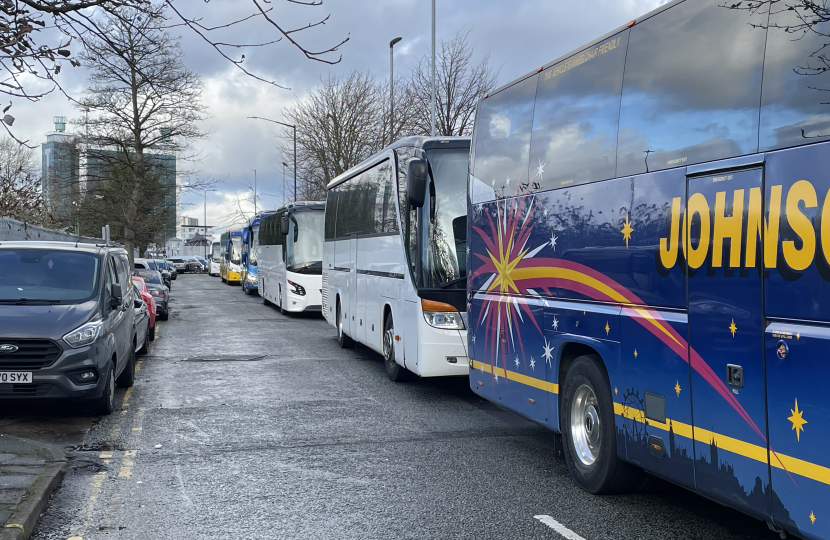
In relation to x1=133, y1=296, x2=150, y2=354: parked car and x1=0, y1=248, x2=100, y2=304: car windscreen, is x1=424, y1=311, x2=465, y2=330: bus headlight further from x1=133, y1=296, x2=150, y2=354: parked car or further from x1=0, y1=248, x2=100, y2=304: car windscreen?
x1=133, y1=296, x2=150, y2=354: parked car

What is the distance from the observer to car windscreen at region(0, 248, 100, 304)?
9634 millimetres

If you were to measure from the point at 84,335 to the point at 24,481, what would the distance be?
2.97 m

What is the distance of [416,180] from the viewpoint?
10258 millimetres

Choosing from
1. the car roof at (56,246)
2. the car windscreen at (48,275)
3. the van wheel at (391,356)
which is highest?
the car roof at (56,246)

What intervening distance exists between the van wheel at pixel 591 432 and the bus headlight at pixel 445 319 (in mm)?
3687

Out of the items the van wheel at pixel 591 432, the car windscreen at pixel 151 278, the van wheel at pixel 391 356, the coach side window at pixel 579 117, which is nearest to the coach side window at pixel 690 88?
the coach side window at pixel 579 117

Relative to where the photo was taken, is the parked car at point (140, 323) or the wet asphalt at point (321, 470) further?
the parked car at point (140, 323)

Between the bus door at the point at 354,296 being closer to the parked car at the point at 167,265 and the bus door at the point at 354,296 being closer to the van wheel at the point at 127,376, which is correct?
the van wheel at the point at 127,376

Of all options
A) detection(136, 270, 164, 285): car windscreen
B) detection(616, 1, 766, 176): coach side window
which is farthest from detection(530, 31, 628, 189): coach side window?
detection(136, 270, 164, 285): car windscreen

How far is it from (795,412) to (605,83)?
9.98ft

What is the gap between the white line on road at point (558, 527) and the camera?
17.2 ft

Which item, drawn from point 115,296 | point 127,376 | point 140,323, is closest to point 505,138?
point 115,296

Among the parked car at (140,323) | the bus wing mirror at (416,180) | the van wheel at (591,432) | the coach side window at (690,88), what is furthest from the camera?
the parked car at (140,323)

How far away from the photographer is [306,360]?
14688mm
